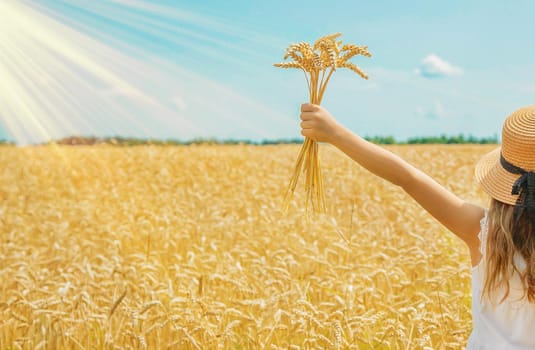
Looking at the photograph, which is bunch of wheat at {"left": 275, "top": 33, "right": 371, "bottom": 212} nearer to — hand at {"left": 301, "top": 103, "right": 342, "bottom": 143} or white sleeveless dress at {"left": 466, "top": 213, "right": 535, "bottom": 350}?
hand at {"left": 301, "top": 103, "right": 342, "bottom": 143}

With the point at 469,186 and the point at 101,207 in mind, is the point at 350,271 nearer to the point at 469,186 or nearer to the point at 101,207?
the point at 101,207

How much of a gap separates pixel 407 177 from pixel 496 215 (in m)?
0.35

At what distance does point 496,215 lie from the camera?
6.77 ft

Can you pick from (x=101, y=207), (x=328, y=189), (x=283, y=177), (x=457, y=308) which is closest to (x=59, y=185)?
(x=101, y=207)

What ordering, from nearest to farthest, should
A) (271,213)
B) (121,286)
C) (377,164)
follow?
(377,164) < (121,286) < (271,213)

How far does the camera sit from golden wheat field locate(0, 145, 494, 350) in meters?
3.30

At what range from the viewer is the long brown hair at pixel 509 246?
6.64 ft

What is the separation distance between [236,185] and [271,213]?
3019mm

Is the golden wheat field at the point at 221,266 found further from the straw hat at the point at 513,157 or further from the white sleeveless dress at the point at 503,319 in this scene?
the straw hat at the point at 513,157

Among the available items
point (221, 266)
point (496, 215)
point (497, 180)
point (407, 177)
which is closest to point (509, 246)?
point (496, 215)

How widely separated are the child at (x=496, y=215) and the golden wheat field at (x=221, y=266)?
1.72 ft

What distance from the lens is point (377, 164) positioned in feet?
7.25

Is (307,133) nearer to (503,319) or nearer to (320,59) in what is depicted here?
(320,59)

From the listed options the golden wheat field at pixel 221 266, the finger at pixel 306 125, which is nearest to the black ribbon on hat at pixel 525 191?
the finger at pixel 306 125
